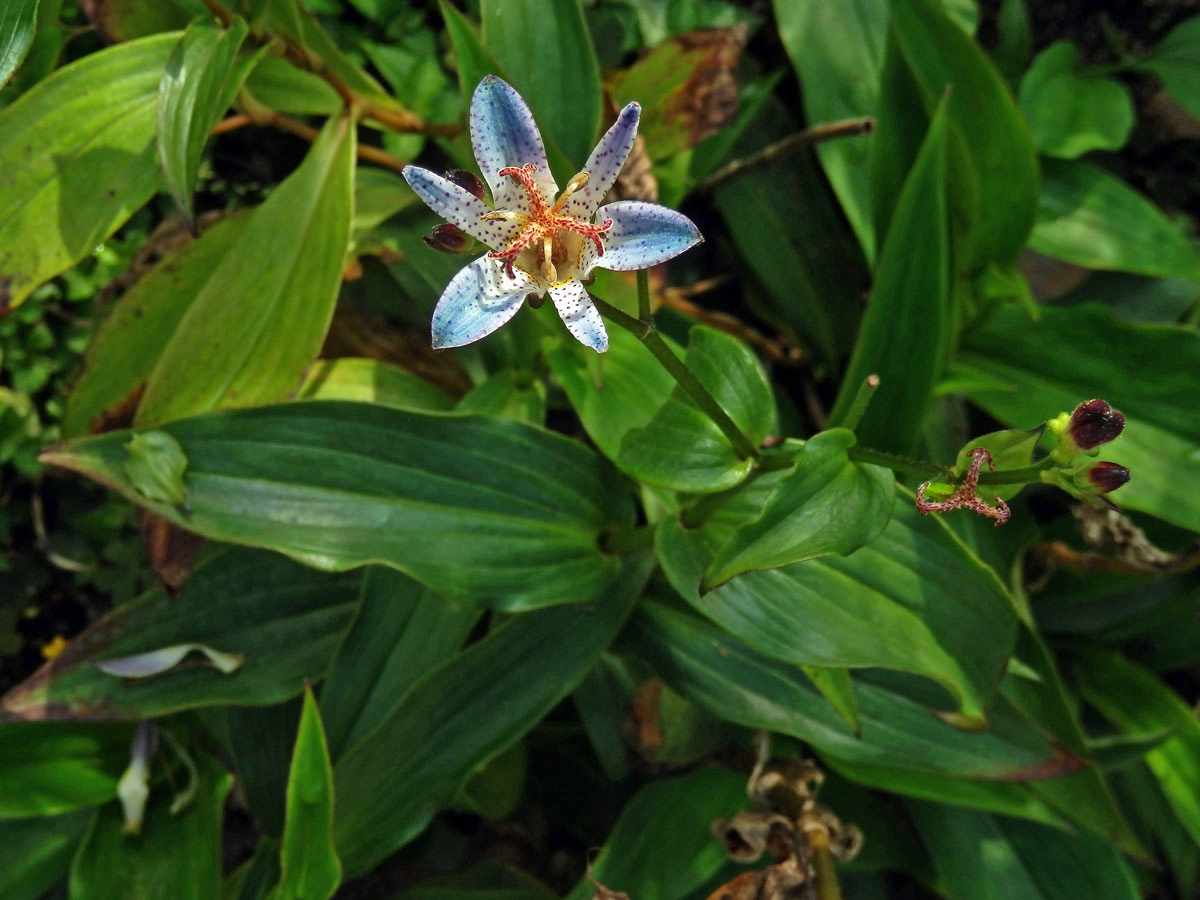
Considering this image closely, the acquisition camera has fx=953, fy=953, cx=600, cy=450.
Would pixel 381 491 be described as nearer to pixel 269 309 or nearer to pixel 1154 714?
pixel 269 309

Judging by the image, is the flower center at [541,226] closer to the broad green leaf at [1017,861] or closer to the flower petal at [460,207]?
the flower petal at [460,207]

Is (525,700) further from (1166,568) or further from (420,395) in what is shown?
(1166,568)

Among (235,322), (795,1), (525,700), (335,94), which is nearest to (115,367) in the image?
(235,322)

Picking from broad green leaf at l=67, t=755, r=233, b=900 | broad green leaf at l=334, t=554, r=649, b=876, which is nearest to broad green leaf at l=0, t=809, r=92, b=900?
broad green leaf at l=67, t=755, r=233, b=900

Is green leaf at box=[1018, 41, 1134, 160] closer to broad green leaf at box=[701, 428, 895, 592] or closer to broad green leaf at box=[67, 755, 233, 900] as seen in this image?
broad green leaf at box=[701, 428, 895, 592]

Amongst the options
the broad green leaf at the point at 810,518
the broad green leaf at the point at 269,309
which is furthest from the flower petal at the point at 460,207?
the broad green leaf at the point at 269,309

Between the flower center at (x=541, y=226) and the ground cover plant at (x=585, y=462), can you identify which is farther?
the ground cover plant at (x=585, y=462)

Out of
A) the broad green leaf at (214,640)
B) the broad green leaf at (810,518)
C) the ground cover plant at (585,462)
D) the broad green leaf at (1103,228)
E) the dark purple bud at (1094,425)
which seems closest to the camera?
the dark purple bud at (1094,425)
